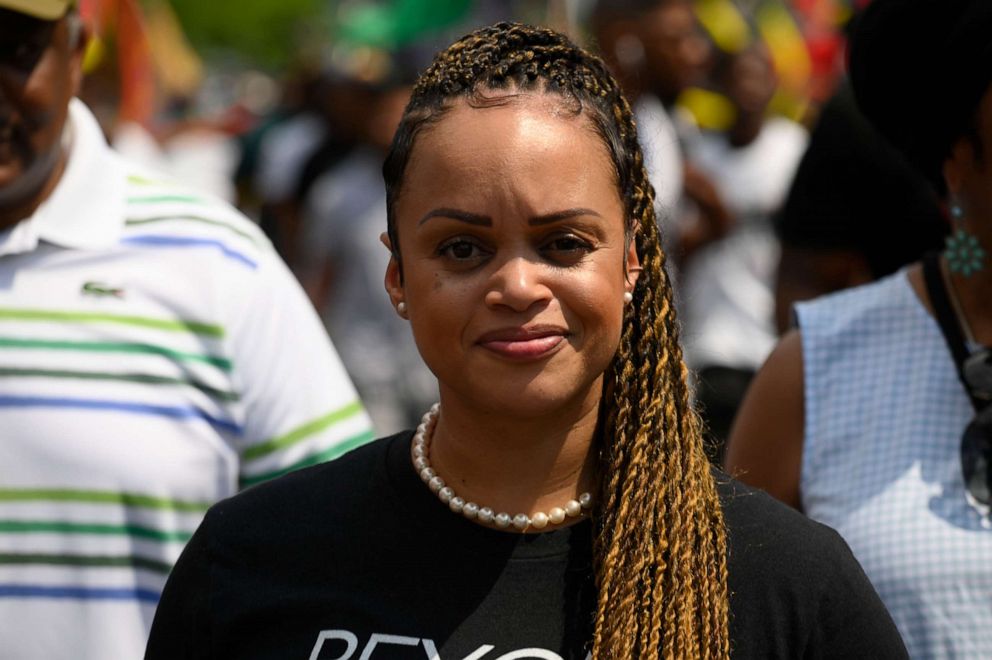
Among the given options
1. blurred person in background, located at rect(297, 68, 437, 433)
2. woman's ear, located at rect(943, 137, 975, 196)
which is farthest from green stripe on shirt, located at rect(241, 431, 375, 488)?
blurred person in background, located at rect(297, 68, 437, 433)

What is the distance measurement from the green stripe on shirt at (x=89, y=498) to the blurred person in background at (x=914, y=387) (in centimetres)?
113

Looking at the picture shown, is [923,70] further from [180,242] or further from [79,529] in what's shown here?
[79,529]

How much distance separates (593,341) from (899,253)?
232cm

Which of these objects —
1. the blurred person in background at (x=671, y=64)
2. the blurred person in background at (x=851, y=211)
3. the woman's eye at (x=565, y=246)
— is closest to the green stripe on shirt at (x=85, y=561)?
the woman's eye at (x=565, y=246)

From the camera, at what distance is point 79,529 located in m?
3.50

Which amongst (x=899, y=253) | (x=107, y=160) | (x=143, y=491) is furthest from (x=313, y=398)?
(x=899, y=253)

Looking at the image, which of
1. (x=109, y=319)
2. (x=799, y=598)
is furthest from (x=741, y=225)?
(x=799, y=598)

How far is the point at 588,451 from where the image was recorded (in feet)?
9.25

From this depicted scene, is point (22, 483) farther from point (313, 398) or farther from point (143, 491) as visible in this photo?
point (313, 398)

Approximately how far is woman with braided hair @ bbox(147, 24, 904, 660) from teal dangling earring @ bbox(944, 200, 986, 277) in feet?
2.89

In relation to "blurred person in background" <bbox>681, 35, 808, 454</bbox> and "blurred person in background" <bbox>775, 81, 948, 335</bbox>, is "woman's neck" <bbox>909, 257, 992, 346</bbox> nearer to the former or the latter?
"blurred person in background" <bbox>775, 81, 948, 335</bbox>

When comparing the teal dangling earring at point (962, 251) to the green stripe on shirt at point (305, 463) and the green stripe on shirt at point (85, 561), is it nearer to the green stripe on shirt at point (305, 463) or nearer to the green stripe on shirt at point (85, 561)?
the green stripe on shirt at point (305, 463)

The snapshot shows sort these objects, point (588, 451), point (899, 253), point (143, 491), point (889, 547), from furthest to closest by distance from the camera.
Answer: point (899, 253) < point (143, 491) < point (889, 547) < point (588, 451)

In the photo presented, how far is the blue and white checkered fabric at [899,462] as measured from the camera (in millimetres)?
3211
